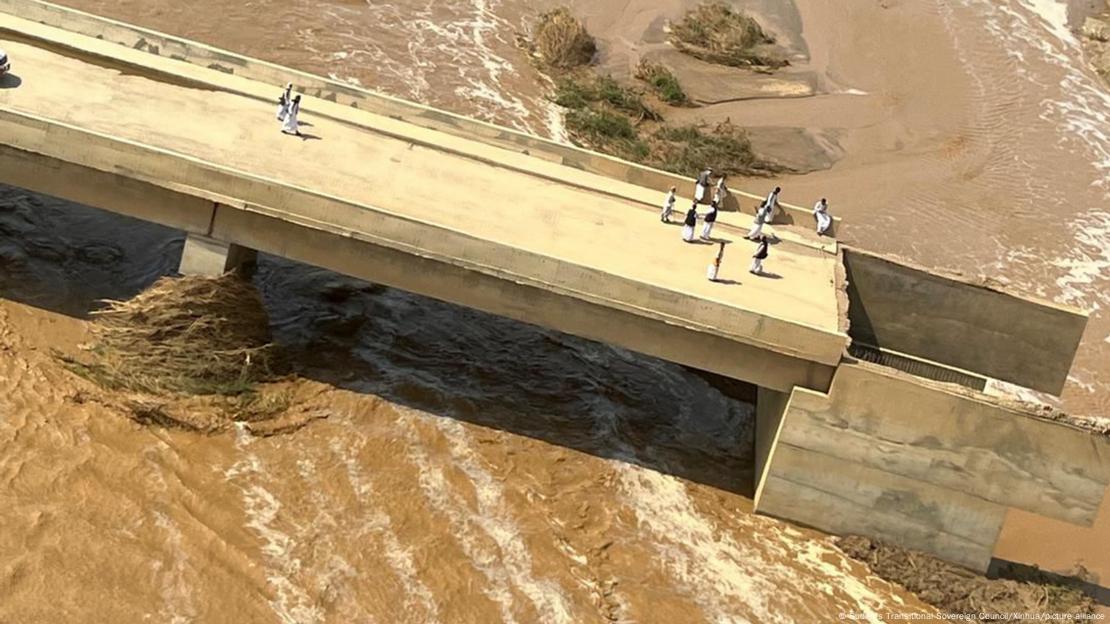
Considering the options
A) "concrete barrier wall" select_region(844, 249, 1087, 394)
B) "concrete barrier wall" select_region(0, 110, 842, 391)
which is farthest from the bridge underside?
"concrete barrier wall" select_region(844, 249, 1087, 394)

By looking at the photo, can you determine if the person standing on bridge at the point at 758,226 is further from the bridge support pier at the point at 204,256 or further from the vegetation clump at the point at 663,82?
the vegetation clump at the point at 663,82

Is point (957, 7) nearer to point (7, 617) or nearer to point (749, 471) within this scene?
point (749, 471)

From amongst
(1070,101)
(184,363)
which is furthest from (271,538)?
(1070,101)

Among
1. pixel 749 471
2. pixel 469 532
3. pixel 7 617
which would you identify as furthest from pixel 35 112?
pixel 749 471

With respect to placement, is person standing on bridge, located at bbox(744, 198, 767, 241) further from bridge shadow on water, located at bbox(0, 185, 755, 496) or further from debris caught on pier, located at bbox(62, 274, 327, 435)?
debris caught on pier, located at bbox(62, 274, 327, 435)

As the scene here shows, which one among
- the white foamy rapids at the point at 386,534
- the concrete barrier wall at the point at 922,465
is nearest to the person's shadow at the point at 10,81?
the white foamy rapids at the point at 386,534
